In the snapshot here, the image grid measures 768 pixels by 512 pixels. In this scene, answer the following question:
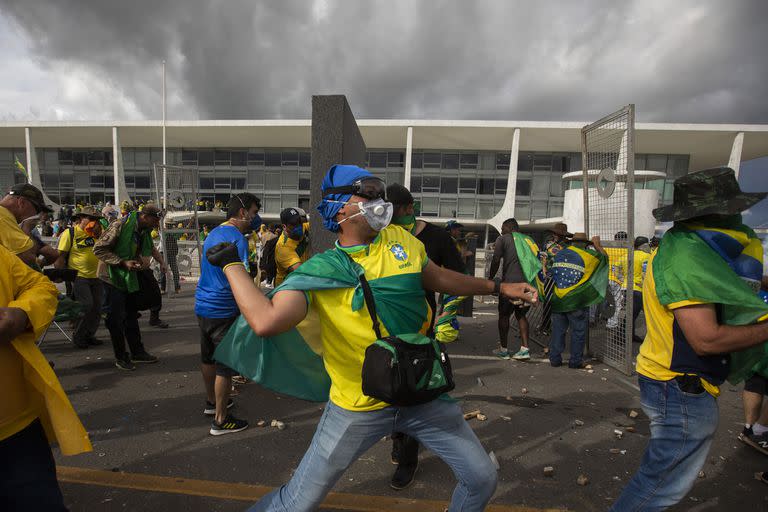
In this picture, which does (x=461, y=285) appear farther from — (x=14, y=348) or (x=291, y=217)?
(x=291, y=217)

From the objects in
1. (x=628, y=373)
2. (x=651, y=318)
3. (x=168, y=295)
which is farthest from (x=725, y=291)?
(x=168, y=295)

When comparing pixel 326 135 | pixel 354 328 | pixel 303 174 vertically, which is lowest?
pixel 354 328

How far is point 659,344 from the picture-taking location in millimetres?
1929

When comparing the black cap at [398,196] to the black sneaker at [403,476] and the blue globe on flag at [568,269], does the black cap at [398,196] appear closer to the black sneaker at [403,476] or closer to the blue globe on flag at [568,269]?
the black sneaker at [403,476]

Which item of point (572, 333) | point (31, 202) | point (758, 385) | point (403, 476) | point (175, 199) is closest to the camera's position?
point (403, 476)

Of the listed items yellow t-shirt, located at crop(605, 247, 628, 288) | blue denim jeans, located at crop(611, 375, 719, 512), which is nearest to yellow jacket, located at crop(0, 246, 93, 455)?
blue denim jeans, located at crop(611, 375, 719, 512)

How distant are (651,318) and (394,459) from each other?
84.0 inches

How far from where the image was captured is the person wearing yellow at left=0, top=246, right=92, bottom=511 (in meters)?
1.57

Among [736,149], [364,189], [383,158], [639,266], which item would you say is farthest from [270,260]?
[736,149]

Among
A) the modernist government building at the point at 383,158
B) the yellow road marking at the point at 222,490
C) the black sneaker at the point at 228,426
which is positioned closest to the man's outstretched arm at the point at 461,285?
the yellow road marking at the point at 222,490

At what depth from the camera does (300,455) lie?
126 inches

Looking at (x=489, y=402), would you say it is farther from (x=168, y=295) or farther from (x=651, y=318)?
(x=168, y=295)

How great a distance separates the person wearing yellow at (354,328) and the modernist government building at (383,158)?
2644 cm

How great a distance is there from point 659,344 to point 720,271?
0.45m
